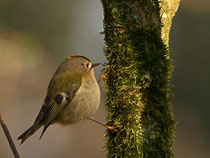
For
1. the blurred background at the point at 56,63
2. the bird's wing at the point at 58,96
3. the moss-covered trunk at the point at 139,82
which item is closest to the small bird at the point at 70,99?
the bird's wing at the point at 58,96

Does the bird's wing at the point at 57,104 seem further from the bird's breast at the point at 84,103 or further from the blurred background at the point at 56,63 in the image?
the blurred background at the point at 56,63

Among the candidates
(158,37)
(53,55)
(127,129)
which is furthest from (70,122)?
(53,55)

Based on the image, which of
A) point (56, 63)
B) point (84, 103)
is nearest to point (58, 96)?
point (84, 103)

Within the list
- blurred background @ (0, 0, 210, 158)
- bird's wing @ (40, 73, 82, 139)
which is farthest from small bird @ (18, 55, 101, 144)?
blurred background @ (0, 0, 210, 158)

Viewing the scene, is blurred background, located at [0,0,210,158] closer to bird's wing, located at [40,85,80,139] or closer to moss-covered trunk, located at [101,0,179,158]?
bird's wing, located at [40,85,80,139]

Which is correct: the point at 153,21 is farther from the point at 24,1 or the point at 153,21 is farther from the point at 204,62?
the point at 24,1

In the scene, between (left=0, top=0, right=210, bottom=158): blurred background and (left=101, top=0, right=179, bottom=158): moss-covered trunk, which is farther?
(left=0, top=0, right=210, bottom=158): blurred background
